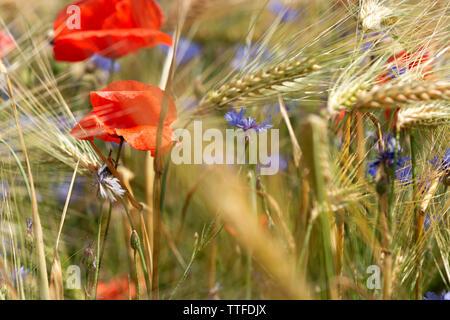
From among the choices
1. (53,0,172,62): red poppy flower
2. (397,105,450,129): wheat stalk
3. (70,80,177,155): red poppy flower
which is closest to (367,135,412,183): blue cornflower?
(397,105,450,129): wheat stalk

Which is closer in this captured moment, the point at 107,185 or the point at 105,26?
the point at 107,185

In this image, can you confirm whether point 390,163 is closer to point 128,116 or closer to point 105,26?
point 128,116

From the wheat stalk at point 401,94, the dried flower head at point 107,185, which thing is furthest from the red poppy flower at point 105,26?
the wheat stalk at point 401,94

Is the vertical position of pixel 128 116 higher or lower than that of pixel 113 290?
higher

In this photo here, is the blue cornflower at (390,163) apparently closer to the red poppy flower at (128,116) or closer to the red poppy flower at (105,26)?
the red poppy flower at (128,116)

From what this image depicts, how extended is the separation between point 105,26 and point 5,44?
208 mm

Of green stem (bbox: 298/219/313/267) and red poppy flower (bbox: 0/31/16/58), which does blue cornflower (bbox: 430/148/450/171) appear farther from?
red poppy flower (bbox: 0/31/16/58)

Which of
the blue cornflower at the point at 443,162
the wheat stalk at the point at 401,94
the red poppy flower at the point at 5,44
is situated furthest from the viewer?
the red poppy flower at the point at 5,44

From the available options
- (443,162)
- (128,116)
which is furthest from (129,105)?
(443,162)

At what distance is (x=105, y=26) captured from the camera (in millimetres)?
662

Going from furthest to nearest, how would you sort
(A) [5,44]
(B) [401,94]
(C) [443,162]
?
(A) [5,44] → (C) [443,162] → (B) [401,94]

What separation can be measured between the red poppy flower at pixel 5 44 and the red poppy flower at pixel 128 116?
0.26 meters

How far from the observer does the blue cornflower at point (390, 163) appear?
0.50 m

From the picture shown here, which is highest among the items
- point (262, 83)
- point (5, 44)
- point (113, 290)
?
point (5, 44)
